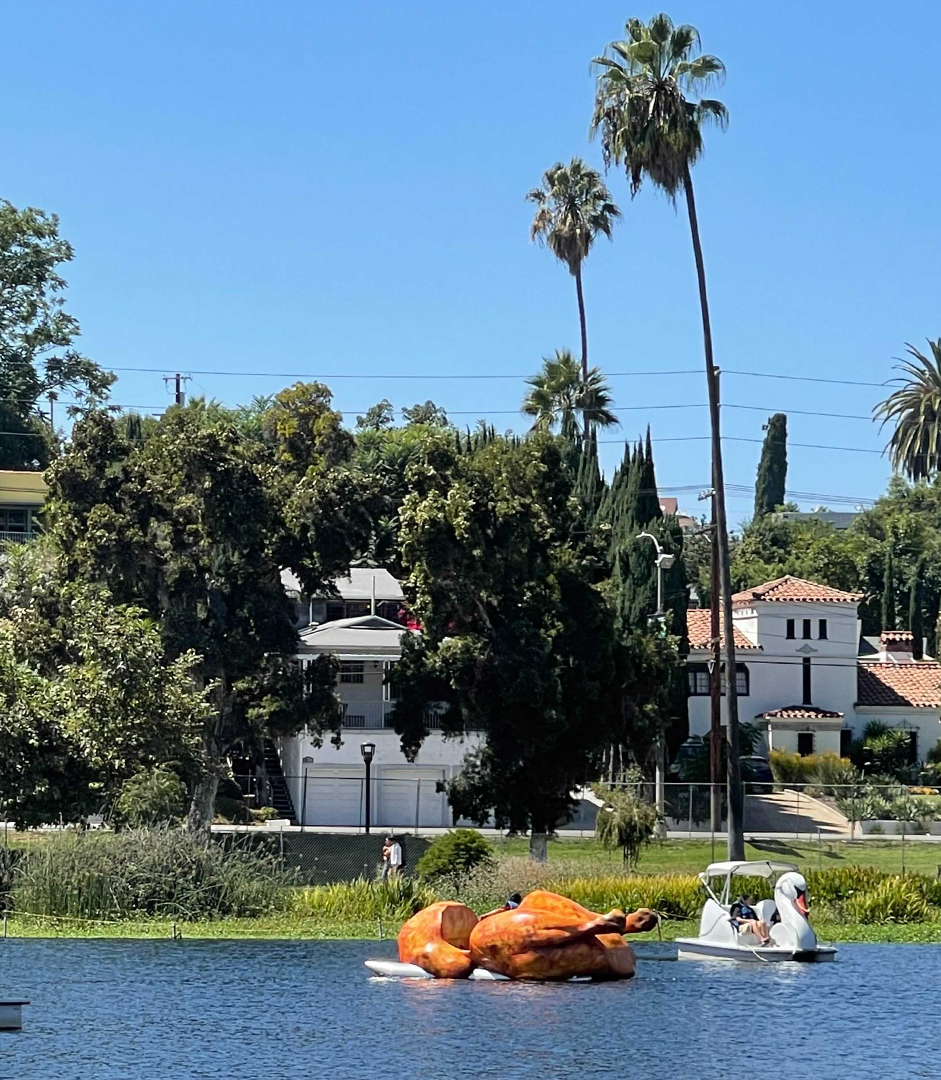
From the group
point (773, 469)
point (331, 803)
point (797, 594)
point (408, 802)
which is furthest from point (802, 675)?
point (773, 469)

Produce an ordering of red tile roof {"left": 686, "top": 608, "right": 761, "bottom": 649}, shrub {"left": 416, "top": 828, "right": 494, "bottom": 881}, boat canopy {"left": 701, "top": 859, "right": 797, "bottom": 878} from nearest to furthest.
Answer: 1. boat canopy {"left": 701, "top": 859, "right": 797, "bottom": 878}
2. shrub {"left": 416, "top": 828, "right": 494, "bottom": 881}
3. red tile roof {"left": 686, "top": 608, "right": 761, "bottom": 649}

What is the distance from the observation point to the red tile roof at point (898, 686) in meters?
83.5

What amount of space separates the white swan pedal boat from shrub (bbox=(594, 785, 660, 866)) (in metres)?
9.26

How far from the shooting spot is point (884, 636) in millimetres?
101500

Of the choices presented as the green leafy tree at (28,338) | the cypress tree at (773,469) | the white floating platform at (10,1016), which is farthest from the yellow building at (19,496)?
the cypress tree at (773,469)

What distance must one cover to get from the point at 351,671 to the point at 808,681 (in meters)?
25.5

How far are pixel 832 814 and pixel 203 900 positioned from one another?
1287 inches

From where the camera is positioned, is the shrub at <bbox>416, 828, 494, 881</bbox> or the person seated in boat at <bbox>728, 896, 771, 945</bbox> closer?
the person seated in boat at <bbox>728, 896, 771, 945</bbox>

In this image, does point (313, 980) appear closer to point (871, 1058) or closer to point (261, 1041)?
point (261, 1041)

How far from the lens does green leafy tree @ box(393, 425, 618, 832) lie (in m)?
54.4


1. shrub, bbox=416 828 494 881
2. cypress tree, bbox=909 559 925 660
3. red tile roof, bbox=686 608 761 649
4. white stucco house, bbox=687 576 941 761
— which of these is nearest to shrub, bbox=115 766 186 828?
shrub, bbox=416 828 494 881

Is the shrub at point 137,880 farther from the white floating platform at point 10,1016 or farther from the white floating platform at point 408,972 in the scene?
the white floating platform at point 10,1016

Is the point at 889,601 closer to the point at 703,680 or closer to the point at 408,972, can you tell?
the point at 703,680

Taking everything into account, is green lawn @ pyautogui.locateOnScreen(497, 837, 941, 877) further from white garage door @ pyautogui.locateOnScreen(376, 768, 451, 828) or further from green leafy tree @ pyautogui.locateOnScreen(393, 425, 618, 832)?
white garage door @ pyautogui.locateOnScreen(376, 768, 451, 828)
